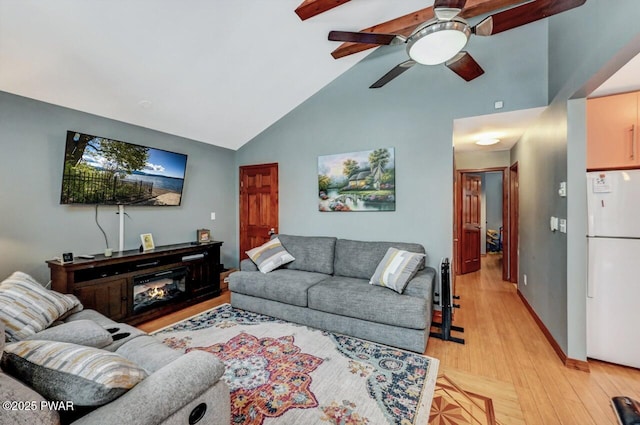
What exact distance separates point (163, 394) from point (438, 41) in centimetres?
250

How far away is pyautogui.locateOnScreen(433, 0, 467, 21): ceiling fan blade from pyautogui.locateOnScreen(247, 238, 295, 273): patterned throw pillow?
2.90m

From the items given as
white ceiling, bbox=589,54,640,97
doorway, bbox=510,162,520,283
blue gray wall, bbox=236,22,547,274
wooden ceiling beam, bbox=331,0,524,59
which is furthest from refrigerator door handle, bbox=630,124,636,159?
doorway, bbox=510,162,520,283

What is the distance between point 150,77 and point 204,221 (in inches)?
85.5

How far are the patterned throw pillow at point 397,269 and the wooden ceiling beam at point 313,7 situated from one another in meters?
2.55

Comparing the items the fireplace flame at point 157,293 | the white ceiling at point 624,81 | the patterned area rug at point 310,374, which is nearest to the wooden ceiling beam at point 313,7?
the white ceiling at point 624,81

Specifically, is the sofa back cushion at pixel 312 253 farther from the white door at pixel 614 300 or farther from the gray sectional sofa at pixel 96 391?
the white door at pixel 614 300

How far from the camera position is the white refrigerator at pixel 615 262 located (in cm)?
211

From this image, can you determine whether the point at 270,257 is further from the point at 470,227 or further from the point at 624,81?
the point at 470,227

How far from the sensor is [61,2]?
1996 mm

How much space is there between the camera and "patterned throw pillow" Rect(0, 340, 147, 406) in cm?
89

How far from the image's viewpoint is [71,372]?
911 mm

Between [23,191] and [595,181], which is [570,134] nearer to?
[595,181]

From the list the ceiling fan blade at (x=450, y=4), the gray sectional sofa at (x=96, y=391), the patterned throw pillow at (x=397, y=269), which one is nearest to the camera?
the gray sectional sofa at (x=96, y=391)

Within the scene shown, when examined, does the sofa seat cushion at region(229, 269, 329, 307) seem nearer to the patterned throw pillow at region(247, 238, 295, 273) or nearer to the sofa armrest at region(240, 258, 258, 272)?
the patterned throw pillow at region(247, 238, 295, 273)
